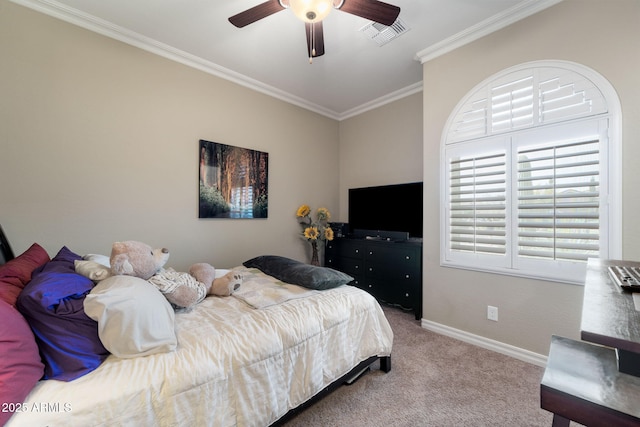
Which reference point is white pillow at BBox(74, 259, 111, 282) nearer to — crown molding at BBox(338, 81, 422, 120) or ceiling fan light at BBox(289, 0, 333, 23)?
ceiling fan light at BBox(289, 0, 333, 23)

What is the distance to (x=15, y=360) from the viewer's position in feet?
2.68

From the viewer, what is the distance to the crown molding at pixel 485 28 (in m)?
2.01

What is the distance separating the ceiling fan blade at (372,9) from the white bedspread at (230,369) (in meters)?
1.81

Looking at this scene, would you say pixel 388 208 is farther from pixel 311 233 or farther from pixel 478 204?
pixel 478 204

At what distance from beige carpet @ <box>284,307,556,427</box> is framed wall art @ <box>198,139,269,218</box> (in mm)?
2090

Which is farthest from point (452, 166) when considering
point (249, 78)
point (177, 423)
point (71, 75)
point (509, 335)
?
point (71, 75)

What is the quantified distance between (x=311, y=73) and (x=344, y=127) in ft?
4.42

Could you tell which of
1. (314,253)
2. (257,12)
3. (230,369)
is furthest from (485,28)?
(230,369)

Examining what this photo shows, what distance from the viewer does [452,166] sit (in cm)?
250

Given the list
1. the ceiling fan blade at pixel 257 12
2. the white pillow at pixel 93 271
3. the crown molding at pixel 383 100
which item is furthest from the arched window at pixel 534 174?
the white pillow at pixel 93 271

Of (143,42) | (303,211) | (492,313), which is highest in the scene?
(143,42)

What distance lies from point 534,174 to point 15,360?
297cm

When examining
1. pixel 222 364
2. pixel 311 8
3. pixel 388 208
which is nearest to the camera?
pixel 222 364

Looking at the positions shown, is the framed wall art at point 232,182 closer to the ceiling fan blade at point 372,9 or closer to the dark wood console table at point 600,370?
the ceiling fan blade at point 372,9
